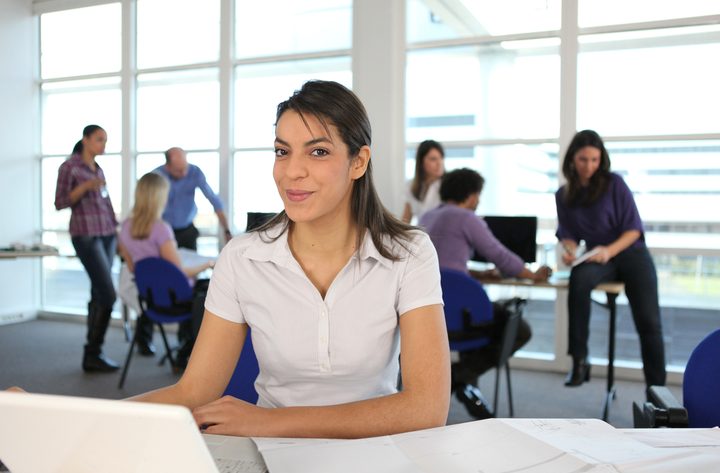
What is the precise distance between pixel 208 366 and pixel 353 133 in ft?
1.92

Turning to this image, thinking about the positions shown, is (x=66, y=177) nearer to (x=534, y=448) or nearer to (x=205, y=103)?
(x=205, y=103)

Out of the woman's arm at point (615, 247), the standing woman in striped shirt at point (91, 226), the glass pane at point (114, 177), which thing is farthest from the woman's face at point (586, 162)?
the glass pane at point (114, 177)

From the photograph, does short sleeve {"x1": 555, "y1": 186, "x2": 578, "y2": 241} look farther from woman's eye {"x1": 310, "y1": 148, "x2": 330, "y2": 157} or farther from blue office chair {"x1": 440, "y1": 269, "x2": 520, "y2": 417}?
woman's eye {"x1": 310, "y1": 148, "x2": 330, "y2": 157}

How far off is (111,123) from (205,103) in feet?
3.85

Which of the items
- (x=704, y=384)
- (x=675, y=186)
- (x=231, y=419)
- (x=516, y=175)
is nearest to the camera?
(x=231, y=419)

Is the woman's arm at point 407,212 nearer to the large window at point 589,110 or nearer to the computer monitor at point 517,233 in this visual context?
the large window at point 589,110

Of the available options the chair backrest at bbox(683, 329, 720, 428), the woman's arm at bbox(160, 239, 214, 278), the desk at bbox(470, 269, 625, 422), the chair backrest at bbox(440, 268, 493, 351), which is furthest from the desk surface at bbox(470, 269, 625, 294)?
the chair backrest at bbox(683, 329, 720, 428)

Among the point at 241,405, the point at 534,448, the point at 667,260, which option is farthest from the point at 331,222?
the point at 667,260

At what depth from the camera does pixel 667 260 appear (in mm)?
4742

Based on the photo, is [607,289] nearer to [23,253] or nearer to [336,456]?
[336,456]

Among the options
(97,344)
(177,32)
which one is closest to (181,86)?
(177,32)

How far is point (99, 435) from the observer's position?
0.67m

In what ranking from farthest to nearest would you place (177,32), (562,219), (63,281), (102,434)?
(63,281), (177,32), (562,219), (102,434)

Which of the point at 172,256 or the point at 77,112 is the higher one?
the point at 77,112
